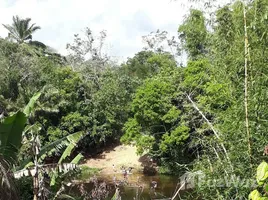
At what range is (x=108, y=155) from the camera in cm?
2184

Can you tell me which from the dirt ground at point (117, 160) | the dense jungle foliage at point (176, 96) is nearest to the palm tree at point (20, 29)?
the dense jungle foliage at point (176, 96)

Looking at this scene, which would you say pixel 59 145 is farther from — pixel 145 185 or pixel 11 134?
pixel 145 185

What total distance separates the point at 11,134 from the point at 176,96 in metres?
10.8

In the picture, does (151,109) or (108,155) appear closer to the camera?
(151,109)

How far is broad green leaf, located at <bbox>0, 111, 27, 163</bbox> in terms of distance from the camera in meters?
5.01

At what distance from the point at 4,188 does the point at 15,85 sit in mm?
16547

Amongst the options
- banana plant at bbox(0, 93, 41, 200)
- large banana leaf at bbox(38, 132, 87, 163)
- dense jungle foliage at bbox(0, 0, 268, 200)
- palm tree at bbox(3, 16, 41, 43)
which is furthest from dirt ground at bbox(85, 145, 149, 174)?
banana plant at bbox(0, 93, 41, 200)

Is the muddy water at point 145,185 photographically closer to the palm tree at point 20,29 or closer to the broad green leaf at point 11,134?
the broad green leaf at point 11,134

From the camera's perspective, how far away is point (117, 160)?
2106 cm

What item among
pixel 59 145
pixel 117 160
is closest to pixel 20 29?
pixel 117 160

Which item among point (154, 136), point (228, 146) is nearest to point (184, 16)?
point (228, 146)

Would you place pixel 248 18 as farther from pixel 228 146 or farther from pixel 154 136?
pixel 154 136

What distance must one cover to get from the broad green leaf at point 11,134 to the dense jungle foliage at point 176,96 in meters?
0.24

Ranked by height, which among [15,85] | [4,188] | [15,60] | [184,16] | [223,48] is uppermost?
[15,60]
